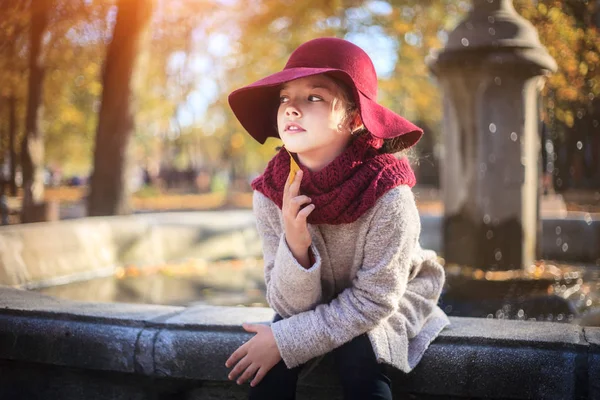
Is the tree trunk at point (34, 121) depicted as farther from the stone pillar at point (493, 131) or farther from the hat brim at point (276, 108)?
the hat brim at point (276, 108)

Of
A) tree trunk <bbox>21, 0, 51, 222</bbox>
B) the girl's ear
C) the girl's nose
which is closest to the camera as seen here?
the girl's nose

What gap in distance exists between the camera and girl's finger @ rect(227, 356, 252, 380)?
200 cm

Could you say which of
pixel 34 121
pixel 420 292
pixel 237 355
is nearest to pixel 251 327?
pixel 237 355

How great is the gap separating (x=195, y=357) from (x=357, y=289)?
0.67 meters

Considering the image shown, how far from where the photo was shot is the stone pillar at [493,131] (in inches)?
196

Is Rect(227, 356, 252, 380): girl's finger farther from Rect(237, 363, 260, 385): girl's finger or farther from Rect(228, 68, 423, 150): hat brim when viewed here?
Rect(228, 68, 423, 150): hat brim

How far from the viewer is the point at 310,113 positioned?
203cm

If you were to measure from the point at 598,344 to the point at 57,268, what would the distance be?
4.13 m

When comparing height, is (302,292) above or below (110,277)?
above

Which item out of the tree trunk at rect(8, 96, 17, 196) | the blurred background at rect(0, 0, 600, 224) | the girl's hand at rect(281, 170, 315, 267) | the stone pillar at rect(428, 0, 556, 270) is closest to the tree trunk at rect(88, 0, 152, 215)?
the blurred background at rect(0, 0, 600, 224)

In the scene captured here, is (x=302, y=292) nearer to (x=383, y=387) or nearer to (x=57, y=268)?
(x=383, y=387)

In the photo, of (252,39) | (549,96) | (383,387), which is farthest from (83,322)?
(252,39)

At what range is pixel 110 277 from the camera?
5.27m

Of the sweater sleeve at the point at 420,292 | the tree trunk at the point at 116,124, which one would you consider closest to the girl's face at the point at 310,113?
the sweater sleeve at the point at 420,292
